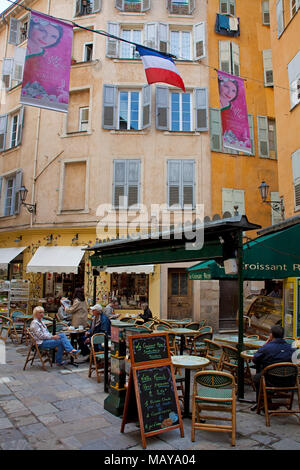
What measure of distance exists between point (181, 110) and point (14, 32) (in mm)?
9759

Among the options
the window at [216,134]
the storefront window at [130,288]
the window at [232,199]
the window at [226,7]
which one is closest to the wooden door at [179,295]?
the storefront window at [130,288]

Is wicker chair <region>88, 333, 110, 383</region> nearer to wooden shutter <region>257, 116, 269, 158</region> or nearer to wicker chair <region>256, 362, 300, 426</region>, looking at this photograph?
wicker chair <region>256, 362, 300, 426</region>

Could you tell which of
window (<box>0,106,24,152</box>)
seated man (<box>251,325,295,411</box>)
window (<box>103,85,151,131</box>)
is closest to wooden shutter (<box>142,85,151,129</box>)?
window (<box>103,85,151,131</box>)

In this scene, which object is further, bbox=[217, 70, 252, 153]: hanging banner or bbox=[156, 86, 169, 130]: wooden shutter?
bbox=[156, 86, 169, 130]: wooden shutter

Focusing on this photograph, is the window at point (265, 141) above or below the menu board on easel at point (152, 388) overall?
above

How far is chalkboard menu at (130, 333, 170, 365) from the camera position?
4.25m

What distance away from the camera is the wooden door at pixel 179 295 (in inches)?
557

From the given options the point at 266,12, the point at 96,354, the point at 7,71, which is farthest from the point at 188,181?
the point at 7,71

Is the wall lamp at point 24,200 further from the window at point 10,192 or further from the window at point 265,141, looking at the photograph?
the window at point 265,141

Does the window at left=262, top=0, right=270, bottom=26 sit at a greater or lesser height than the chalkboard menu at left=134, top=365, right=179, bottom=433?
greater

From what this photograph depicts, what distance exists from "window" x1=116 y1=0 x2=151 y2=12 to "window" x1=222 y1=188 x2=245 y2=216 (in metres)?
8.71

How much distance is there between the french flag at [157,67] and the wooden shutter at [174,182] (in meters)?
6.30
